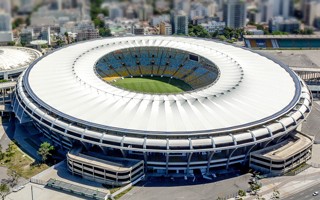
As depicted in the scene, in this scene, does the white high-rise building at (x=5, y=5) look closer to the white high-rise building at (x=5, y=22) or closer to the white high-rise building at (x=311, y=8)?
the white high-rise building at (x=5, y=22)

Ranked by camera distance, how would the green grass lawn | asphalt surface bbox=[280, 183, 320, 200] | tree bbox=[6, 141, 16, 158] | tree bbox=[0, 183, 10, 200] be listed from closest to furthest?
tree bbox=[0, 183, 10, 200], asphalt surface bbox=[280, 183, 320, 200], the green grass lawn, tree bbox=[6, 141, 16, 158]

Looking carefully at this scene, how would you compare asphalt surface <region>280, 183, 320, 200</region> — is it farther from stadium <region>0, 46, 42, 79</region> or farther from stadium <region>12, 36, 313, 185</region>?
stadium <region>0, 46, 42, 79</region>

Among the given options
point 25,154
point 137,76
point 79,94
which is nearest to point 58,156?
point 25,154

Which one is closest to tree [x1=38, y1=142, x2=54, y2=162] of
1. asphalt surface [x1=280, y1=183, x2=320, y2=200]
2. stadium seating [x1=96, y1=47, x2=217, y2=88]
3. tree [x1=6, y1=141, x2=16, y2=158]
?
tree [x1=6, y1=141, x2=16, y2=158]

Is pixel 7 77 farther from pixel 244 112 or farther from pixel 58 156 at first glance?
pixel 244 112

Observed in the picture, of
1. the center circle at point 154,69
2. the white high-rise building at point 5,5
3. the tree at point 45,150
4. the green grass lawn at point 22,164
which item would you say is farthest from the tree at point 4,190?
the white high-rise building at point 5,5

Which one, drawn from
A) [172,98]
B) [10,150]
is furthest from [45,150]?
[172,98]
